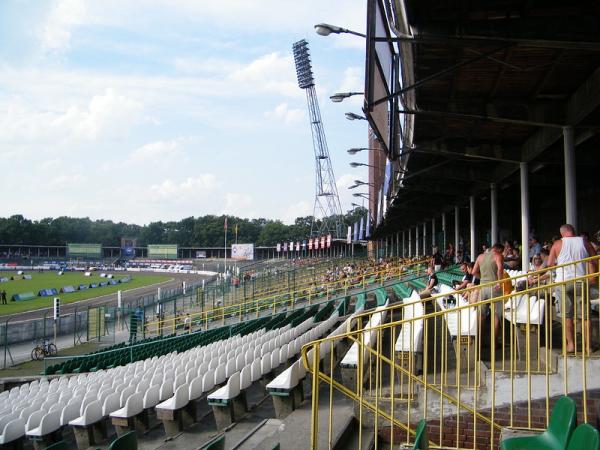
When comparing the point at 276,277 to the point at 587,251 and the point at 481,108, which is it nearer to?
the point at 481,108

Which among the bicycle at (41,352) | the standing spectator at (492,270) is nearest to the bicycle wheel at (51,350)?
the bicycle at (41,352)

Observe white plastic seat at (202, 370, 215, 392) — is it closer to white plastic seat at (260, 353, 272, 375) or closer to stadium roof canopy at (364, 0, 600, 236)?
white plastic seat at (260, 353, 272, 375)

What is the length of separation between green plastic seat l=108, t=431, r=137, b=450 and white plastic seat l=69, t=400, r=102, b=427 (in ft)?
14.7

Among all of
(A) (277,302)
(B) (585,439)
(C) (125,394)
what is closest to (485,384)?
(B) (585,439)

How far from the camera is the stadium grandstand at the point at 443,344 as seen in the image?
19.4ft

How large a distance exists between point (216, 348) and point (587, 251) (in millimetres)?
9767

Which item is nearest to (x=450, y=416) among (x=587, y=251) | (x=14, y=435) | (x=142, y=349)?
(x=587, y=251)

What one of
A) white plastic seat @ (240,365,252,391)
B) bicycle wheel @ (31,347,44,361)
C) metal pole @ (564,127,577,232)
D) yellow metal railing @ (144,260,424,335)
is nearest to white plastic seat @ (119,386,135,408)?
white plastic seat @ (240,365,252,391)

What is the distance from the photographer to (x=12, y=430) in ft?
28.7

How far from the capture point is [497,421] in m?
5.95

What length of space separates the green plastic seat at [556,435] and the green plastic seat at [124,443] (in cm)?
312

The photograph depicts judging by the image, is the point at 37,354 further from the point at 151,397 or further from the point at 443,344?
the point at 443,344

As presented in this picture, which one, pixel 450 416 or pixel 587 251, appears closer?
pixel 450 416

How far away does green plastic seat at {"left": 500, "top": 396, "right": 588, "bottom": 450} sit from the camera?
4.16 m
